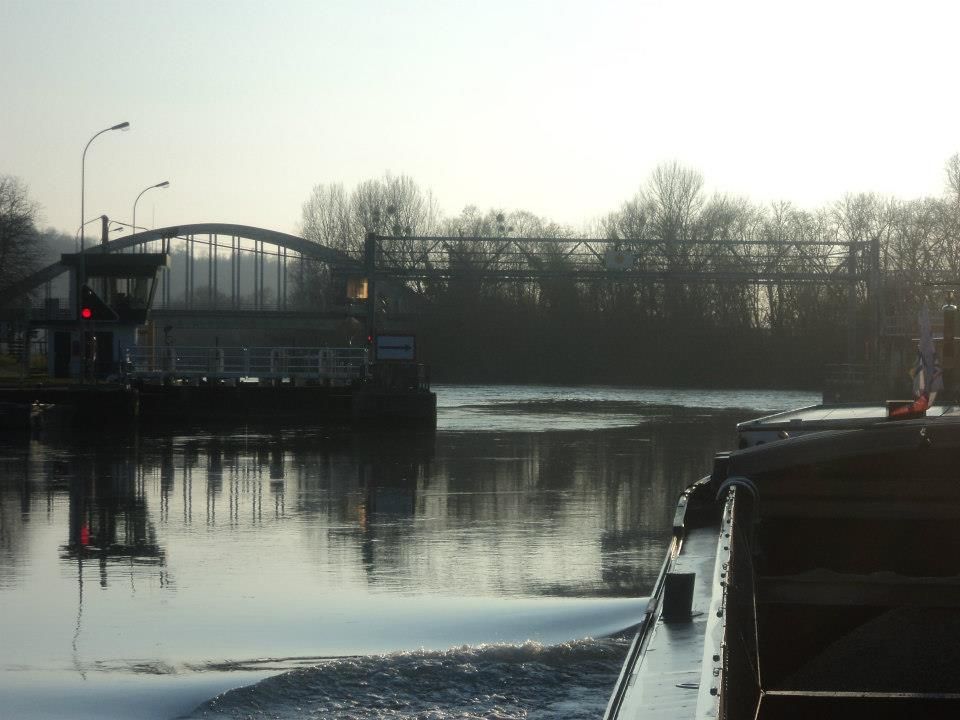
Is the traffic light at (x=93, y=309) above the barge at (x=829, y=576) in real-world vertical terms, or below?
above

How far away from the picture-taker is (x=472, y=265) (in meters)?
91.0

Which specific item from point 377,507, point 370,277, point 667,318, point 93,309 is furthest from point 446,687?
point 667,318

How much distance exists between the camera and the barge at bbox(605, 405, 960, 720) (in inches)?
195

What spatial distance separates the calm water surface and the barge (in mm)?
1381

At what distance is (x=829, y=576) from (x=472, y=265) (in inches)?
3345

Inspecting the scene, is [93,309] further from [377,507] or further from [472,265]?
[472,265]

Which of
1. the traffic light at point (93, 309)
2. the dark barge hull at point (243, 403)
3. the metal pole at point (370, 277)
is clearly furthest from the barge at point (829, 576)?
the metal pole at point (370, 277)

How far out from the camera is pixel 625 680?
4223mm

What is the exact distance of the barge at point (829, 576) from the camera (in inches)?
195

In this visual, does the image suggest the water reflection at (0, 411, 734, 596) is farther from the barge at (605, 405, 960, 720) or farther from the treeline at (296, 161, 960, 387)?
the treeline at (296, 161, 960, 387)

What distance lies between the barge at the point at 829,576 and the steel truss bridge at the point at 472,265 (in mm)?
46681

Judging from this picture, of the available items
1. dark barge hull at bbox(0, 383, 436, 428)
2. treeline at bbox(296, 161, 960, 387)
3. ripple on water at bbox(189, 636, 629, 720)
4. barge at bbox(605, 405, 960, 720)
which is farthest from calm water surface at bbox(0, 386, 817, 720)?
treeline at bbox(296, 161, 960, 387)

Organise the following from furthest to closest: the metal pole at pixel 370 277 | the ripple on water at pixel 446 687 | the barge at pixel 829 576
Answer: the metal pole at pixel 370 277
the ripple on water at pixel 446 687
the barge at pixel 829 576

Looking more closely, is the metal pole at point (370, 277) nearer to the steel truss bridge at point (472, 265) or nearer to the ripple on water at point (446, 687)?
the steel truss bridge at point (472, 265)
